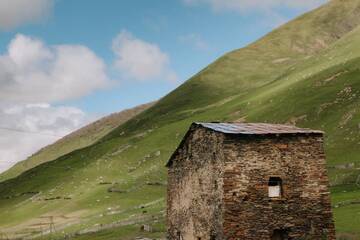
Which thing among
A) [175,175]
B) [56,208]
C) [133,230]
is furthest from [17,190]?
[175,175]

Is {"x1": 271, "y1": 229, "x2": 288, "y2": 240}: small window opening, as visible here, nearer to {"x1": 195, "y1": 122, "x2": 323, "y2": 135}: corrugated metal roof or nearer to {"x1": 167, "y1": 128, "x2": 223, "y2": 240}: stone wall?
{"x1": 167, "y1": 128, "x2": 223, "y2": 240}: stone wall

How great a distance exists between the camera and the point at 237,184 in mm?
30312

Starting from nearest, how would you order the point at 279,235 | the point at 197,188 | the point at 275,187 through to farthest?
the point at 279,235 < the point at 275,187 < the point at 197,188

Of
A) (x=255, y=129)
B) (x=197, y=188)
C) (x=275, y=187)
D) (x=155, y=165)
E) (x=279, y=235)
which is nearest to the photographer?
(x=279, y=235)

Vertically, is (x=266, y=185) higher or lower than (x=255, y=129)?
lower

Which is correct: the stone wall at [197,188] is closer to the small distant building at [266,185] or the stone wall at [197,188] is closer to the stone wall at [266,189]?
the small distant building at [266,185]

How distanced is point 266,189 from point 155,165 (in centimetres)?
9135

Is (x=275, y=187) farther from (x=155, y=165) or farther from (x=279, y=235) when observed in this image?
(x=155, y=165)

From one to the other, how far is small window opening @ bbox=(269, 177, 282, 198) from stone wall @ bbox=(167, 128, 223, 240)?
2630 mm

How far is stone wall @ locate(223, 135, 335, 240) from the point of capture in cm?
3012

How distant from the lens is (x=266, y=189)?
30562 millimetres

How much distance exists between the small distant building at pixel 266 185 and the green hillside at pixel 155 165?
12.6 metres

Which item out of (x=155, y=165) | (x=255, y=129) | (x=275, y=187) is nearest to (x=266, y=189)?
(x=275, y=187)

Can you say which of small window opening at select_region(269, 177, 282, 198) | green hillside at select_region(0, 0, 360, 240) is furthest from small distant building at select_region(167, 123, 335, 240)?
green hillside at select_region(0, 0, 360, 240)
